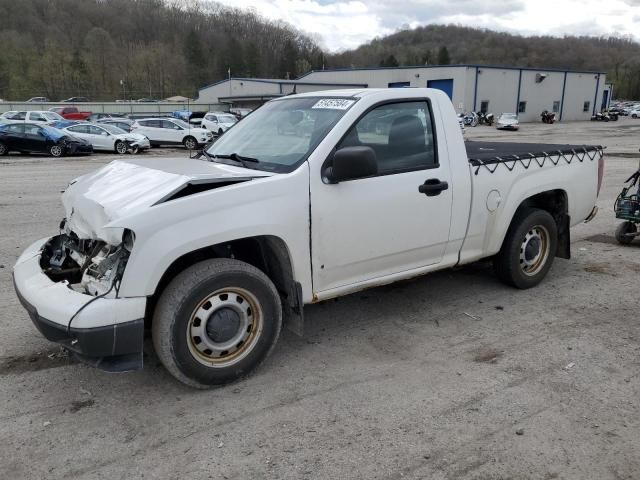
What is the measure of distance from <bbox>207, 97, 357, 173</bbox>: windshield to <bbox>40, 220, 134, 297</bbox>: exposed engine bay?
121 centimetres

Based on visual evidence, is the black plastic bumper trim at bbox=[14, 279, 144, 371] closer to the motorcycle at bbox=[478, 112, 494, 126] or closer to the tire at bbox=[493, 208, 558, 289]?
the tire at bbox=[493, 208, 558, 289]

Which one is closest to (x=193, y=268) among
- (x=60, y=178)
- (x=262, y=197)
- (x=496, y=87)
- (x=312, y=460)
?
(x=262, y=197)

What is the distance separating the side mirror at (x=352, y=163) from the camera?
358 centimetres

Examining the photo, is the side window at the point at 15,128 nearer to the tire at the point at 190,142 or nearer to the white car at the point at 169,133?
the white car at the point at 169,133

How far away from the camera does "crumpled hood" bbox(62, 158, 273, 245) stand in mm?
3246

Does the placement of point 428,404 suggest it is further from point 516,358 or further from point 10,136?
point 10,136

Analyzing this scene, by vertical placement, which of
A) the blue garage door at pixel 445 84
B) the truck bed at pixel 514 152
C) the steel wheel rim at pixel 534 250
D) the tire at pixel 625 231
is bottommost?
the tire at pixel 625 231

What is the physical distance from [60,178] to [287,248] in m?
12.4

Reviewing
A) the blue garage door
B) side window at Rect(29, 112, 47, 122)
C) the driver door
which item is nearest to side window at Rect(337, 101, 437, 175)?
the driver door

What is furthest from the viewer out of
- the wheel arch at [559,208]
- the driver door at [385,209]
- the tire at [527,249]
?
the wheel arch at [559,208]

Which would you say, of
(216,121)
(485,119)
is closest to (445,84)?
(485,119)

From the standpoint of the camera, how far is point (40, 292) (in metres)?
3.35

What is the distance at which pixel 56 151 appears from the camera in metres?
21.2

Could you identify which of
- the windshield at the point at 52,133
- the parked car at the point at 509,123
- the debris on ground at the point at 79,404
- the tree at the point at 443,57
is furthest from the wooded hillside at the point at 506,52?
the debris on ground at the point at 79,404
